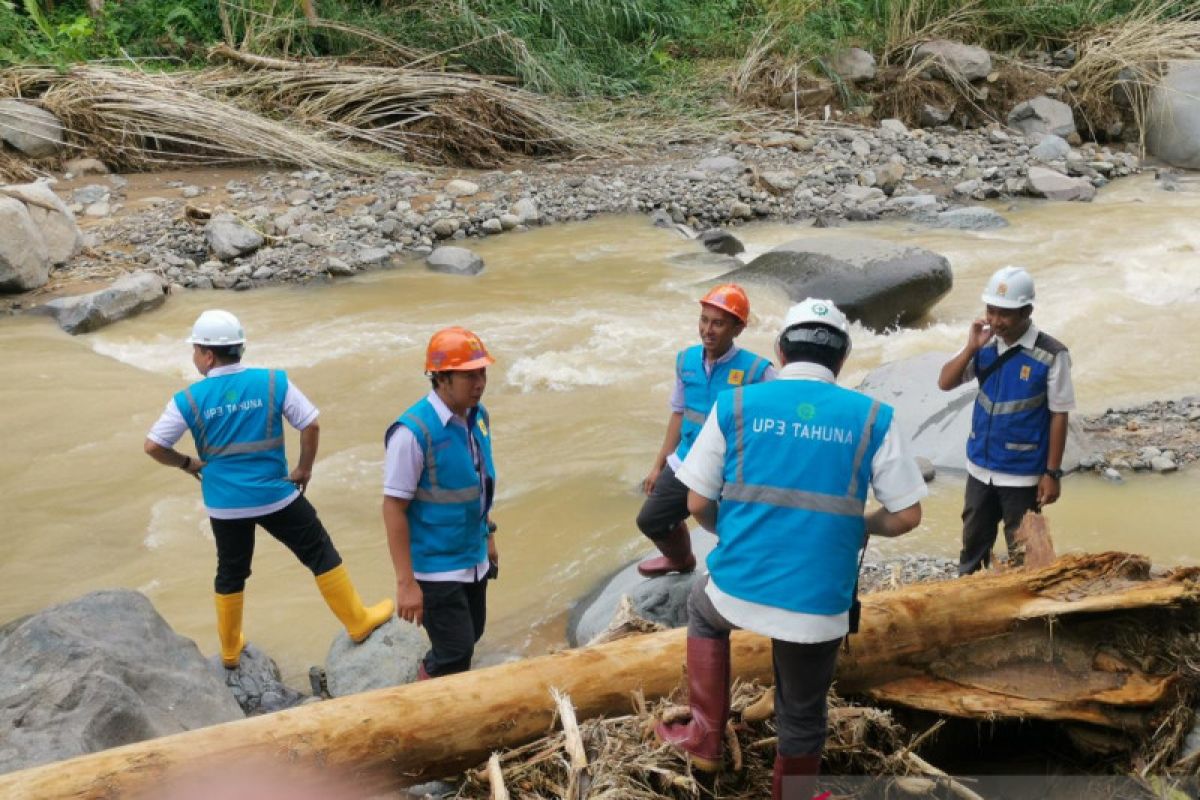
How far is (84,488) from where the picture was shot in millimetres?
6914

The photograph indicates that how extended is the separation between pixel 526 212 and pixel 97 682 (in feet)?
30.5

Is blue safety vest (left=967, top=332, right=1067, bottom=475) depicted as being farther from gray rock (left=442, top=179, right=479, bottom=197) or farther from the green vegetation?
the green vegetation

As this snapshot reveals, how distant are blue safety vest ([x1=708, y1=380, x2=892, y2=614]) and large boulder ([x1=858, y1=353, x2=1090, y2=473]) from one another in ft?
12.9

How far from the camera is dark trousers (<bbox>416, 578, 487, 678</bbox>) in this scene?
3891 millimetres

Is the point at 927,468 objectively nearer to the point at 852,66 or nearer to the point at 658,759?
the point at 658,759

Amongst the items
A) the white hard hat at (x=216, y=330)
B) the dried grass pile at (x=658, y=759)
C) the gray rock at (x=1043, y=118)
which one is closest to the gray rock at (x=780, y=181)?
the gray rock at (x=1043, y=118)

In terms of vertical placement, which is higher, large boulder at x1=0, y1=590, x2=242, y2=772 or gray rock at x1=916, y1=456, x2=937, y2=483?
large boulder at x1=0, y1=590, x2=242, y2=772

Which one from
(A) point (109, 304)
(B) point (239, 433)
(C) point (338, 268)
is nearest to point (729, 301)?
(B) point (239, 433)

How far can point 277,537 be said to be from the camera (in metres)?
→ 4.78

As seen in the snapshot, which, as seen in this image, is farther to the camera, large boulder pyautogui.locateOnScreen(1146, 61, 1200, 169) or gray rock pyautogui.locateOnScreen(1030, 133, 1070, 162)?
large boulder pyautogui.locateOnScreen(1146, 61, 1200, 169)

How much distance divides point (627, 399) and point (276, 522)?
383 centimetres

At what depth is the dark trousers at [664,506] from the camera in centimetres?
476

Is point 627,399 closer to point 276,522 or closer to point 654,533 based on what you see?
point 654,533

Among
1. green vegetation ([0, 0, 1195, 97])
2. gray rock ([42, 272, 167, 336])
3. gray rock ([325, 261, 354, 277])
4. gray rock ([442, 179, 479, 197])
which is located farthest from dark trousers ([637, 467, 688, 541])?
green vegetation ([0, 0, 1195, 97])
